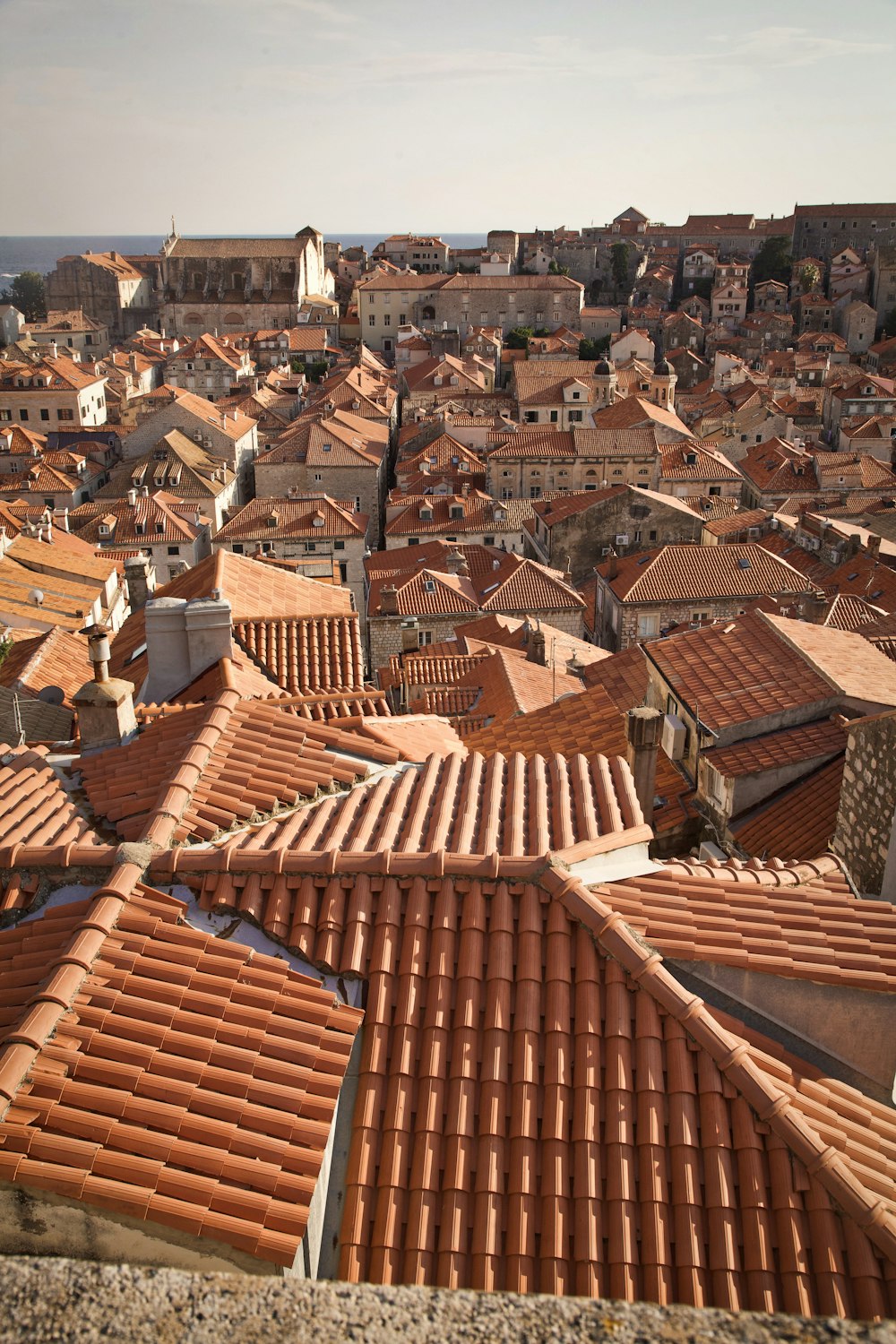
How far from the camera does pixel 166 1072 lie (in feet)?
14.6

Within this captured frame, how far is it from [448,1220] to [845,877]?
415 centimetres

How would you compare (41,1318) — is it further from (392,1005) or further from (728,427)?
(728,427)

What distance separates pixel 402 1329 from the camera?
205 centimetres

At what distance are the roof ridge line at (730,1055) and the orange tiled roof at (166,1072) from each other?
1.28 m

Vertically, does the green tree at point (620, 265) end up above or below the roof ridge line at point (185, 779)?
above

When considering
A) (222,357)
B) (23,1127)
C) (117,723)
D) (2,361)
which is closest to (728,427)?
(222,357)

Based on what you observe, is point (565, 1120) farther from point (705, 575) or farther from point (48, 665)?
point (705, 575)

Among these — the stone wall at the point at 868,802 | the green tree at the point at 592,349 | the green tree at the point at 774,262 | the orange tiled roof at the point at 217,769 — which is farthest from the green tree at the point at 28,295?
the orange tiled roof at the point at 217,769

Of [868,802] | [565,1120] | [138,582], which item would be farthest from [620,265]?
[565,1120]

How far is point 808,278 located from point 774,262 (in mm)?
6769

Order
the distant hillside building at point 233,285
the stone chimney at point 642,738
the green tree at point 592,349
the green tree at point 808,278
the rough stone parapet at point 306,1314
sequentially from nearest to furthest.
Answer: the rough stone parapet at point 306,1314 < the stone chimney at point 642,738 < the green tree at point 592,349 < the distant hillside building at point 233,285 < the green tree at point 808,278

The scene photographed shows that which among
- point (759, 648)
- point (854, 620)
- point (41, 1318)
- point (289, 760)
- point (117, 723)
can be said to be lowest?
point (854, 620)

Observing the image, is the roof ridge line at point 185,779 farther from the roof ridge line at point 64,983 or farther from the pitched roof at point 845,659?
the pitched roof at point 845,659

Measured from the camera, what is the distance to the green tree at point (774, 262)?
10906 cm
